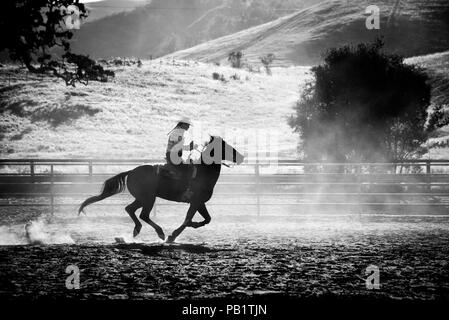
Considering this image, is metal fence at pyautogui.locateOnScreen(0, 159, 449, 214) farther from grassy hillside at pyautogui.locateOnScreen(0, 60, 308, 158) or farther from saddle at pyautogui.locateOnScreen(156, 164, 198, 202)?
grassy hillside at pyautogui.locateOnScreen(0, 60, 308, 158)

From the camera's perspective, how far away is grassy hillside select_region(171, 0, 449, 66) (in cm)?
11244

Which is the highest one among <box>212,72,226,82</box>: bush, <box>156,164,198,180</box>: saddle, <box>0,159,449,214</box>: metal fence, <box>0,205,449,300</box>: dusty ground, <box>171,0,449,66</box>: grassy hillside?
<box>171,0,449,66</box>: grassy hillside

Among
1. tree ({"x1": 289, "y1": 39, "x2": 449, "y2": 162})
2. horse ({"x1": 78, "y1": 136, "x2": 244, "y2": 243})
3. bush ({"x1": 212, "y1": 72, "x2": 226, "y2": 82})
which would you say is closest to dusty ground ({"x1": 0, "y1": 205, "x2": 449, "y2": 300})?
horse ({"x1": 78, "y1": 136, "x2": 244, "y2": 243})

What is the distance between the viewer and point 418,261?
25.6 ft

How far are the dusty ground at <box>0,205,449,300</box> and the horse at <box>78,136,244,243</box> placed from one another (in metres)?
0.51

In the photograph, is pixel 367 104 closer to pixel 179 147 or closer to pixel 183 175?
pixel 183 175

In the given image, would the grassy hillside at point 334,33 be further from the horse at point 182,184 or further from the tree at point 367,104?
the horse at point 182,184

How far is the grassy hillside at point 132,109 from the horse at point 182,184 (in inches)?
1185

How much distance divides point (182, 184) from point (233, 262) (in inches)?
96.1

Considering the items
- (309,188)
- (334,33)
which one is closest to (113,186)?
(309,188)

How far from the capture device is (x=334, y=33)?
12588 centimetres

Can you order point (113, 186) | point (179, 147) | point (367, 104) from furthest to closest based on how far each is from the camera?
point (367, 104) < point (113, 186) < point (179, 147)

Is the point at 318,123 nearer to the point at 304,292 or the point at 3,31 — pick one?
the point at 3,31

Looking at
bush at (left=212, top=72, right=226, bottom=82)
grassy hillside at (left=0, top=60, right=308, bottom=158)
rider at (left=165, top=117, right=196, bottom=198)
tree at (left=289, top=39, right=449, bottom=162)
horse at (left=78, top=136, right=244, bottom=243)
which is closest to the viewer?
rider at (left=165, top=117, right=196, bottom=198)
